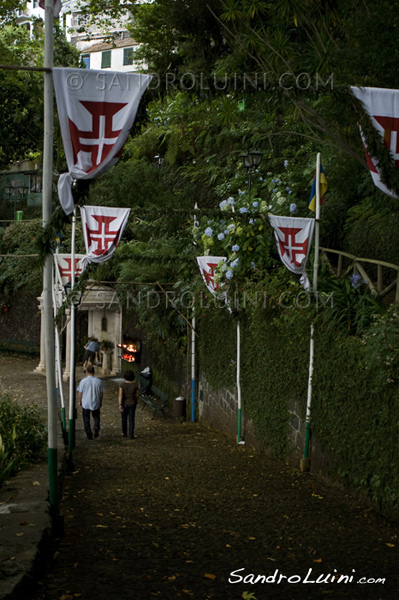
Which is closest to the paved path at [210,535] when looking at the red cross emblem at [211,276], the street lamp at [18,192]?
the red cross emblem at [211,276]

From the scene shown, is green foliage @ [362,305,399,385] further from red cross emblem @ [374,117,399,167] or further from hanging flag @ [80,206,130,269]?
hanging flag @ [80,206,130,269]

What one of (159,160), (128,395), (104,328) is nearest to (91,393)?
(128,395)

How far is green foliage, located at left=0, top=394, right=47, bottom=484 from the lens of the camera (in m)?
8.04

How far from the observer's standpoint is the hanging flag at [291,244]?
10438 mm

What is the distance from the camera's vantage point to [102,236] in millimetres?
11383

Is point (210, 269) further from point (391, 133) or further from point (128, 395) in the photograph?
point (391, 133)

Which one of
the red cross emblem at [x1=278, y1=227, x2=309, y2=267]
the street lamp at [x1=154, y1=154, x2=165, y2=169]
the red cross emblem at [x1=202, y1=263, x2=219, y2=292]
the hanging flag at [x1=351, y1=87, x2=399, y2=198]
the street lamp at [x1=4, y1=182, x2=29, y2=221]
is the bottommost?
the red cross emblem at [x1=202, y1=263, x2=219, y2=292]

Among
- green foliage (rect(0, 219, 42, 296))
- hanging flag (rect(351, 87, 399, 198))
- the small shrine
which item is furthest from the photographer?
green foliage (rect(0, 219, 42, 296))

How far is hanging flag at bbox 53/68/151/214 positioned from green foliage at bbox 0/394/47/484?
3.31 meters

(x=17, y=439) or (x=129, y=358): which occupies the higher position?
(x=17, y=439)

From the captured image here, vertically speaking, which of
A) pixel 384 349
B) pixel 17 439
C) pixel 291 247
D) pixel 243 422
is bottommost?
pixel 243 422

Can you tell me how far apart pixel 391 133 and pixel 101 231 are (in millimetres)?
5636

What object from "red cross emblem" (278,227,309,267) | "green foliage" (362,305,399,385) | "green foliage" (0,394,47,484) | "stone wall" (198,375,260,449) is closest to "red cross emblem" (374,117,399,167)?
"green foliage" (362,305,399,385)

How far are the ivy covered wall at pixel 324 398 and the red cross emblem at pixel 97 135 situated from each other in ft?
13.3
